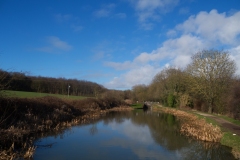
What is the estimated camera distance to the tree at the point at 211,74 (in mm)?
29250

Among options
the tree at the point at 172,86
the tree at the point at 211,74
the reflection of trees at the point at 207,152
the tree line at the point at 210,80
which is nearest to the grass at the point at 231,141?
the reflection of trees at the point at 207,152

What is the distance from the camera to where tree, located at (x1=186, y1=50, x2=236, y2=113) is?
96.0 ft

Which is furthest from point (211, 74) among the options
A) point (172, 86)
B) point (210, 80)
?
point (172, 86)

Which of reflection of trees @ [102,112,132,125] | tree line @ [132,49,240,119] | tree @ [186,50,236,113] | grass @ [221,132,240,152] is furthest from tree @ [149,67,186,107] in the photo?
grass @ [221,132,240,152]

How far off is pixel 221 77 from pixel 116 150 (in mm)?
23880

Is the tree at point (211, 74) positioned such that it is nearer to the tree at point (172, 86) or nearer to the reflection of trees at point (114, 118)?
the tree at point (172, 86)

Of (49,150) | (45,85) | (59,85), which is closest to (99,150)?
(49,150)

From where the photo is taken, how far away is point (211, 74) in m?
30.4

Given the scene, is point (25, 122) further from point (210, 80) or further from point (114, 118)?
point (210, 80)

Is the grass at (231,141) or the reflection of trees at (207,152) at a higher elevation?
the grass at (231,141)

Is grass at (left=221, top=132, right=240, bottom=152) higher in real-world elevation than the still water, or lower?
higher

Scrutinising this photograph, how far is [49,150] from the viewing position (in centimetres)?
1137

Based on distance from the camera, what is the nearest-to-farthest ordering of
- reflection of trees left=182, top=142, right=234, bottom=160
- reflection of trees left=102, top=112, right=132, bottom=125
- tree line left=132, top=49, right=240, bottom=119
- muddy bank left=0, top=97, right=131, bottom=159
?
muddy bank left=0, top=97, right=131, bottom=159
reflection of trees left=182, top=142, right=234, bottom=160
reflection of trees left=102, top=112, right=132, bottom=125
tree line left=132, top=49, right=240, bottom=119

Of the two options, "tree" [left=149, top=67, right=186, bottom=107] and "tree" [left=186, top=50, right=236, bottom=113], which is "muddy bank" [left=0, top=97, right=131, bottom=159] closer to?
"tree" [left=186, top=50, right=236, bottom=113]
